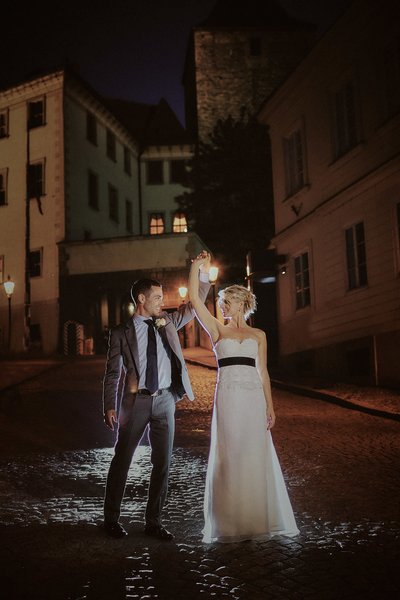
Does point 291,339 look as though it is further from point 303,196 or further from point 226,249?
point 226,249

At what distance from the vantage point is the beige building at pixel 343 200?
49.9ft

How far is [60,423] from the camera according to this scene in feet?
37.4

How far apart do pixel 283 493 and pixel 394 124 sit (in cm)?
1202

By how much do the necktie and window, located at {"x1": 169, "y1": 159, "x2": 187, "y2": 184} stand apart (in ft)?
136

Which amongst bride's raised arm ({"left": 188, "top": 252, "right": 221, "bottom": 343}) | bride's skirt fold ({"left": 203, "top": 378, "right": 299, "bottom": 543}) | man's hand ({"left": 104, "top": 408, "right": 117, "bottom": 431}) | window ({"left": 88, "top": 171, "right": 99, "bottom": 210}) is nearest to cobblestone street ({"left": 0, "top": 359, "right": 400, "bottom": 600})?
bride's skirt fold ({"left": 203, "top": 378, "right": 299, "bottom": 543})

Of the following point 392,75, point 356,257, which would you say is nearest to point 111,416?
point 356,257

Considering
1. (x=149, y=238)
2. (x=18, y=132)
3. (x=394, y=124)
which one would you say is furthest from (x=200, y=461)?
(x=18, y=132)

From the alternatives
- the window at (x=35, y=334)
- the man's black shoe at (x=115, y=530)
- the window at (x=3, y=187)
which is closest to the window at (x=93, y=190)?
the window at (x=3, y=187)

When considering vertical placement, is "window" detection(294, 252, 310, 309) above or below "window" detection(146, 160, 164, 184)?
below

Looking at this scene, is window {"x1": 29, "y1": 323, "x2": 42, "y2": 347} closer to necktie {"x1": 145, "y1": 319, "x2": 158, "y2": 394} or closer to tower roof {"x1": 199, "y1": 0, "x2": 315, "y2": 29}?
tower roof {"x1": 199, "y1": 0, "x2": 315, "y2": 29}

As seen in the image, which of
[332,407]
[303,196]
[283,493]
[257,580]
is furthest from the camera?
[303,196]

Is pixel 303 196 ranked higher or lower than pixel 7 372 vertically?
higher

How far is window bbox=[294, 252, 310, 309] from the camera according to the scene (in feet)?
65.9

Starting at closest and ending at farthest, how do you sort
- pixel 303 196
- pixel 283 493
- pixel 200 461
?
pixel 283 493
pixel 200 461
pixel 303 196
